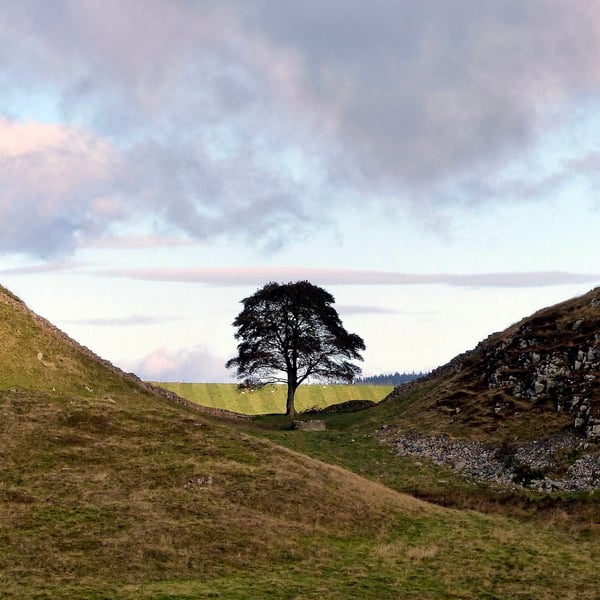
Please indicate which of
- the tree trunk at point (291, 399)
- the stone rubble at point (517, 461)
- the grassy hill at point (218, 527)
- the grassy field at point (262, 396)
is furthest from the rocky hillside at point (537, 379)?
the grassy field at point (262, 396)

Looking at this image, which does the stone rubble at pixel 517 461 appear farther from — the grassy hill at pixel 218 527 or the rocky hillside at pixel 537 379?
the grassy hill at pixel 218 527

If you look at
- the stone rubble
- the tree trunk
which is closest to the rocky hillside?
the stone rubble

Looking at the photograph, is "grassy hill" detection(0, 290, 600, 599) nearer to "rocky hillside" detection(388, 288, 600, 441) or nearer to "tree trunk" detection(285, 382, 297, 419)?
"rocky hillside" detection(388, 288, 600, 441)

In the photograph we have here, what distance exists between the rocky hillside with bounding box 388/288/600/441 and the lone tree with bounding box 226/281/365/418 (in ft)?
52.3

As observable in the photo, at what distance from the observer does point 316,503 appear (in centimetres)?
4122

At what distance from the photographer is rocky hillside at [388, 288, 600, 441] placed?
59469 mm

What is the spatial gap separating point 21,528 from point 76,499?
4.13 meters

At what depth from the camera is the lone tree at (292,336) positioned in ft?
296

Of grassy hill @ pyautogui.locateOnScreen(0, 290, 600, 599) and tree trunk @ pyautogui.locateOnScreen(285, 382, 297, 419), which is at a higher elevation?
tree trunk @ pyautogui.locateOnScreen(285, 382, 297, 419)

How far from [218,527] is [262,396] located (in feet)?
431

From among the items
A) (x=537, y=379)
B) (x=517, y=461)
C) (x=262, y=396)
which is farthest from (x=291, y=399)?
(x=262, y=396)

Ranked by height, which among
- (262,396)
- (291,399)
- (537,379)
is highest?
(537,379)

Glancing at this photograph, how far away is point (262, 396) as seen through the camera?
166 meters

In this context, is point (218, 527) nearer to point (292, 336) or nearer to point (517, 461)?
point (517, 461)
